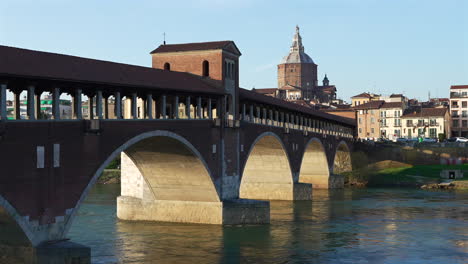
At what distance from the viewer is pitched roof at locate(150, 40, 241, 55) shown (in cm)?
4875

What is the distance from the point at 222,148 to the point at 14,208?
22.8 metres

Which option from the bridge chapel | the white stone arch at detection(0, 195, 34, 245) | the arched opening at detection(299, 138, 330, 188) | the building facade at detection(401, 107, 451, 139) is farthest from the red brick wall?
the building facade at detection(401, 107, 451, 139)

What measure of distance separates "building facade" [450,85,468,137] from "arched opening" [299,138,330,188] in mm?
64066

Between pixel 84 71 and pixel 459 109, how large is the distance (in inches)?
4706

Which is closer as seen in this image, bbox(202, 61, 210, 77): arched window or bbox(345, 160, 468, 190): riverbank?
bbox(202, 61, 210, 77): arched window

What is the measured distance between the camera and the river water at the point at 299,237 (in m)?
37.1

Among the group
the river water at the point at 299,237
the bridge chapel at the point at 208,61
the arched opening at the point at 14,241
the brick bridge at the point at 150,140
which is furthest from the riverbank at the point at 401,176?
the arched opening at the point at 14,241

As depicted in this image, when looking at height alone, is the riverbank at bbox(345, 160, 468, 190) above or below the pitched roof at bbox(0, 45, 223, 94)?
below

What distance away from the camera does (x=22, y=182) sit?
27344 mm

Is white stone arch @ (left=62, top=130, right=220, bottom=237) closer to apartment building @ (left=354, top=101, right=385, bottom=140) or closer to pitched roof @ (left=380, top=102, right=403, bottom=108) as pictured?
pitched roof @ (left=380, top=102, right=403, bottom=108)

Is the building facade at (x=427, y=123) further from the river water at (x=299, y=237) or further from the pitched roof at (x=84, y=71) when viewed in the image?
the pitched roof at (x=84, y=71)

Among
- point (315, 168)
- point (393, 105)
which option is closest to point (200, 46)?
point (315, 168)

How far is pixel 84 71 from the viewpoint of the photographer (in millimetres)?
32875

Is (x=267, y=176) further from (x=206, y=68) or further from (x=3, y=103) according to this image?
(x=3, y=103)
